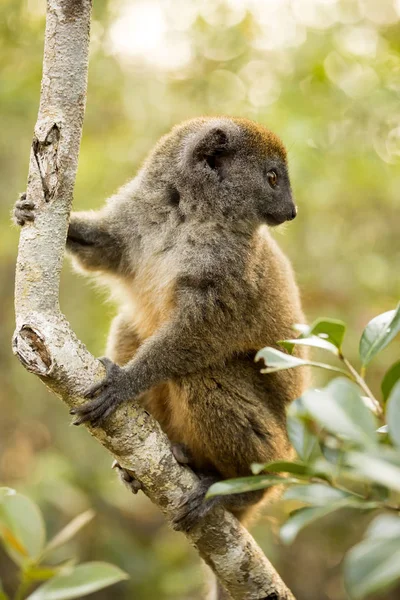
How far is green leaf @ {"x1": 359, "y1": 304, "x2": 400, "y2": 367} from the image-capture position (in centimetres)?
192

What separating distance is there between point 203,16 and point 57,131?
14.5 ft

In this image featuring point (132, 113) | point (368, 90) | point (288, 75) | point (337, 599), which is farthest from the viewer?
point (337, 599)

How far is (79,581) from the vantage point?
2459mm

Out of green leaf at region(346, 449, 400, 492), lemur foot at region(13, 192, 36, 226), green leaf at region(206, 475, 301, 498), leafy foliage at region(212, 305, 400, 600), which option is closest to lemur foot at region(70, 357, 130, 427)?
lemur foot at region(13, 192, 36, 226)

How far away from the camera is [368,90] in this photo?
6.14 meters

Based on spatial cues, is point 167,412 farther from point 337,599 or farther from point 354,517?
point 337,599

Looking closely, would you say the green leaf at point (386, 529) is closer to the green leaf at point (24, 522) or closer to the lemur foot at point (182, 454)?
the green leaf at point (24, 522)

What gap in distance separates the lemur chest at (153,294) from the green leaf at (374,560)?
260 centimetres

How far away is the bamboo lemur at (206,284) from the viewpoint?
374 cm

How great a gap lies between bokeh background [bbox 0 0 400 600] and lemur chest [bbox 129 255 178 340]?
214cm

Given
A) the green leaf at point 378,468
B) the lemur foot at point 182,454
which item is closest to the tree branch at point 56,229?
the lemur foot at point 182,454

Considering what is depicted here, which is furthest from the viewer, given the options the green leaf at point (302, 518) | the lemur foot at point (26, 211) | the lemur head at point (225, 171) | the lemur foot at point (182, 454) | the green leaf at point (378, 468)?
the lemur head at point (225, 171)

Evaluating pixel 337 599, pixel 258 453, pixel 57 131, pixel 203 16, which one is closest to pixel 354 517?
pixel 337 599

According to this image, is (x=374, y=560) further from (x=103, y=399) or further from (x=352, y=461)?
(x=103, y=399)
